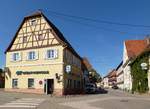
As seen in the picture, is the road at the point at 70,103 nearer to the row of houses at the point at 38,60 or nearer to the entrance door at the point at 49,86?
the entrance door at the point at 49,86

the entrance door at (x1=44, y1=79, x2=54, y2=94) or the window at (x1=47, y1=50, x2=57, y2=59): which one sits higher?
the window at (x1=47, y1=50, x2=57, y2=59)

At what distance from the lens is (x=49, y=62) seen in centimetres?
3753

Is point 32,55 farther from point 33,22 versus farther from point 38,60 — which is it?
point 33,22

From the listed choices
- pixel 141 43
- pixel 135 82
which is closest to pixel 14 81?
pixel 135 82

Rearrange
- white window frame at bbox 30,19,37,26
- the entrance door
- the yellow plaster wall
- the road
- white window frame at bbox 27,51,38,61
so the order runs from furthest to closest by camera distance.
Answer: white window frame at bbox 30,19,37,26 → white window frame at bbox 27,51,38,61 → the entrance door → the yellow plaster wall → the road

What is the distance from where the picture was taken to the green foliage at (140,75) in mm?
40791

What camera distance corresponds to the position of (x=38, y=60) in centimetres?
3856

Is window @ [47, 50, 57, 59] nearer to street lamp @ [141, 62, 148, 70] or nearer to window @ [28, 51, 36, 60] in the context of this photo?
window @ [28, 51, 36, 60]

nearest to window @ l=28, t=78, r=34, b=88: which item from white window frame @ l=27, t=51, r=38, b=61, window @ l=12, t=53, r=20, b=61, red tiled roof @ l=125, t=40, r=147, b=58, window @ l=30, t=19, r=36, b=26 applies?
white window frame @ l=27, t=51, r=38, b=61

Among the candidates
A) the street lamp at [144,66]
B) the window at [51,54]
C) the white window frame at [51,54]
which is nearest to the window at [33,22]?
the white window frame at [51,54]

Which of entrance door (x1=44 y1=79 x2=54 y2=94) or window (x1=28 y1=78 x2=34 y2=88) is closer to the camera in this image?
entrance door (x1=44 y1=79 x2=54 y2=94)

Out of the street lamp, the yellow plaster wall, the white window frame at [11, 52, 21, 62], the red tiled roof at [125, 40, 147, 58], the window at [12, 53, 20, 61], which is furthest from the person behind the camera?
the red tiled roof at [125, 40, 147, 58]

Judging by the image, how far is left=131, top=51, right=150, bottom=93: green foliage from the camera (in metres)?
40.8

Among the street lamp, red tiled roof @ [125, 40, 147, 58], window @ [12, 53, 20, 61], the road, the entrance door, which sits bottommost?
the road
